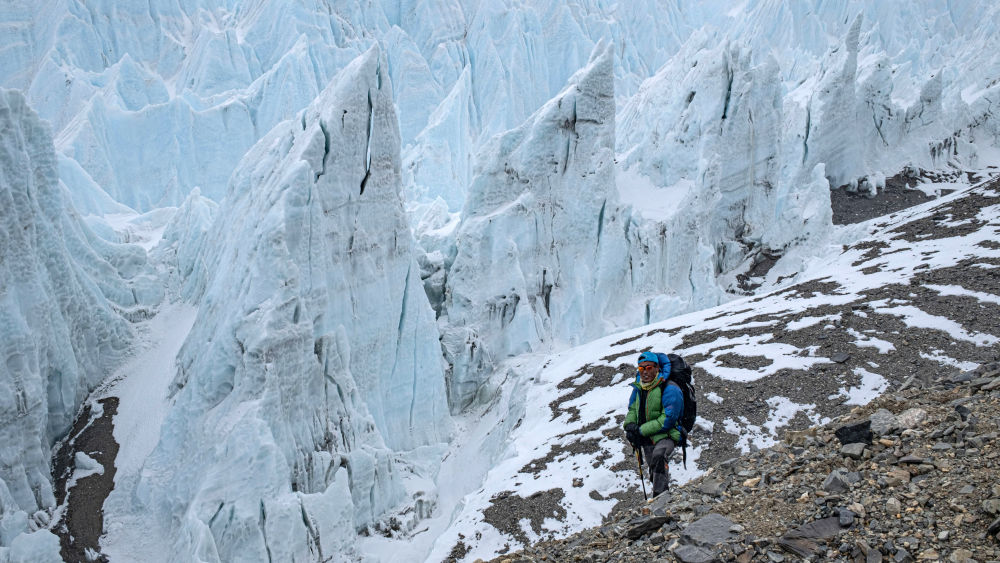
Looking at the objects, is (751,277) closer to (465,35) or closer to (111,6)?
(465,35)

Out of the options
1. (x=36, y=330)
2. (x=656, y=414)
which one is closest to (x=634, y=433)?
(x=656, y=414)

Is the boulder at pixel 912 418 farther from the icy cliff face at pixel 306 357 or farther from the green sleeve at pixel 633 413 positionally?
the icy cliff face at pixel 306 357

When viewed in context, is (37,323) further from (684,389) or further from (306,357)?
(684,389)

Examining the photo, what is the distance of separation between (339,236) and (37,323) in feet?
26.0

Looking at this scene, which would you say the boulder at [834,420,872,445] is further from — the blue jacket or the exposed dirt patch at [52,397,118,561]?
the exposed dirt patch at [52,397,118,561]

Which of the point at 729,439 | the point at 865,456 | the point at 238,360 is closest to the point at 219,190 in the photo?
the point at 238,360

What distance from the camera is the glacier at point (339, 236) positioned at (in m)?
14.4

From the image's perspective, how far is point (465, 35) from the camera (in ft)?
236

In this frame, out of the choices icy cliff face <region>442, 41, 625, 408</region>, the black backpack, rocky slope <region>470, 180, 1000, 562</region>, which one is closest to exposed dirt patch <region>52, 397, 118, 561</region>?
rocky slope <region>470, 180, 1000, 562</region>

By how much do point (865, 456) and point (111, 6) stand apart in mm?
69662

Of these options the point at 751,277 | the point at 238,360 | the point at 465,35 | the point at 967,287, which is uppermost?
the point at 465,35

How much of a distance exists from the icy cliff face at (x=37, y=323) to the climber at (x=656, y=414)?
44.8 ft

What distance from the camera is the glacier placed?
14.4m

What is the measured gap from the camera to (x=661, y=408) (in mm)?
7516
